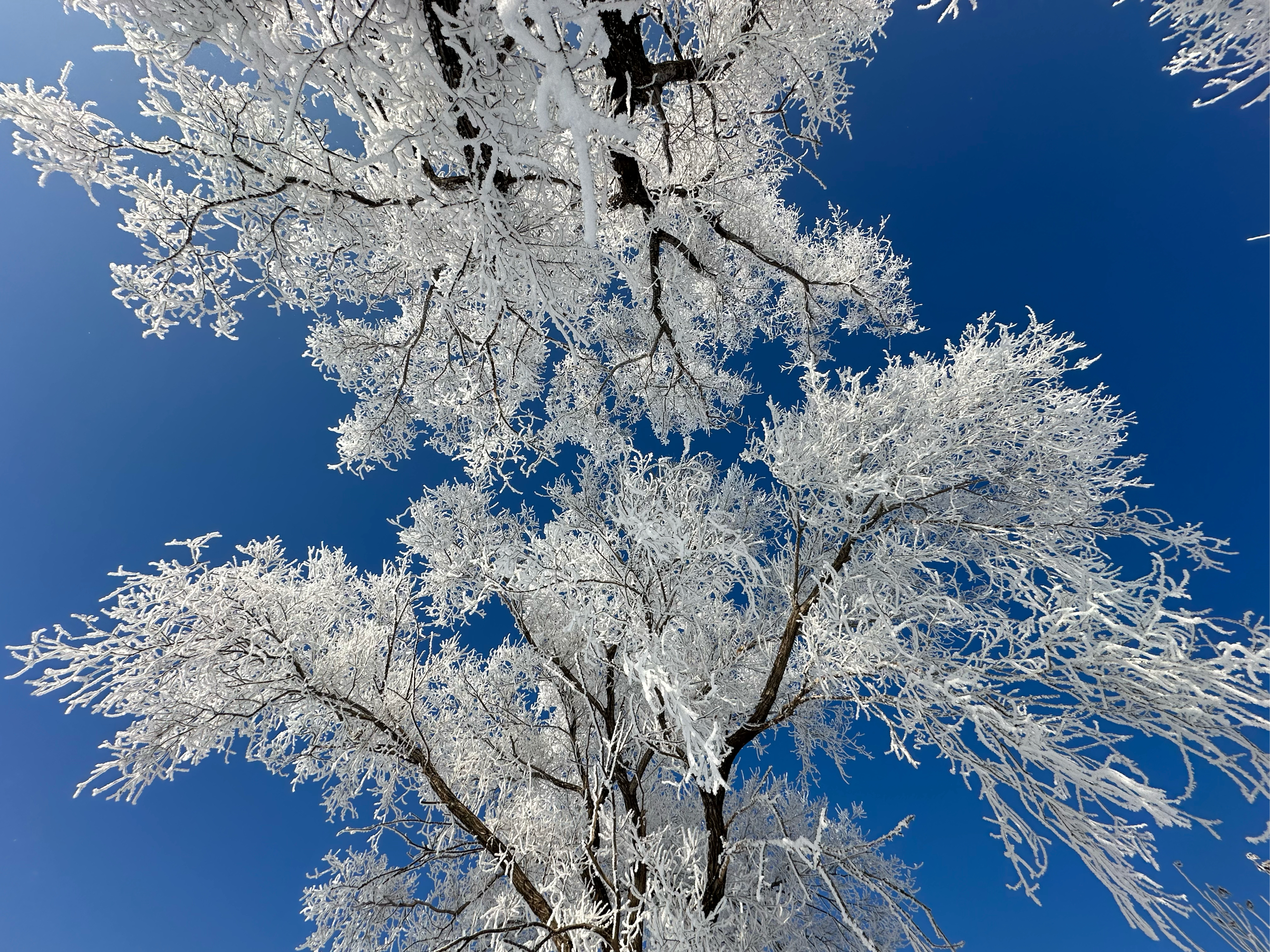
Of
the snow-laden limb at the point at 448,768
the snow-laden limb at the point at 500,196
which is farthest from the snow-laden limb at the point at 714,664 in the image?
the snow-laden limb at the point at 500,196

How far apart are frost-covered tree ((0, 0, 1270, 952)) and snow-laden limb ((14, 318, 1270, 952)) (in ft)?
0.12

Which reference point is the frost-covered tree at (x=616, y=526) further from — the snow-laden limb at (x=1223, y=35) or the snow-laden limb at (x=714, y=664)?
the snow-laden limb at (x=1223, y=35)

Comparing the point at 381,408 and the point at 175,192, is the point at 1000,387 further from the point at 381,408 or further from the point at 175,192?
the point at 175,192

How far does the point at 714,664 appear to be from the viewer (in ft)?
16.7

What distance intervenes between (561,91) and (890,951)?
827cm

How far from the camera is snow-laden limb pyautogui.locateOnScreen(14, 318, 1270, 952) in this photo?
2674 millimetres

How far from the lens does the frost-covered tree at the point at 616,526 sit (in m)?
2.37

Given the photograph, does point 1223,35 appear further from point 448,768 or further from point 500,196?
point 448,768

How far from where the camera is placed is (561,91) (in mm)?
1290

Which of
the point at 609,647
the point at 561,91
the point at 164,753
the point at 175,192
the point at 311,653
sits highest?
the point at 175,192

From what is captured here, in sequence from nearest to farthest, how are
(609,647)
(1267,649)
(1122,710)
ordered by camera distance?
(1267,649) → (1122,710) → (609,647)

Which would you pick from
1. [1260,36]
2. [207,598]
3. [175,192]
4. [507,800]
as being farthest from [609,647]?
[1260,36]

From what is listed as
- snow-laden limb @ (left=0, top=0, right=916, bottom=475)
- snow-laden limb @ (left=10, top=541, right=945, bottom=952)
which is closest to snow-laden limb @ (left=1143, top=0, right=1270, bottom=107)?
snow-laden limb @ (left=0, top=0, right=916, bottom=475)

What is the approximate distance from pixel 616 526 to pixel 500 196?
382 cm
